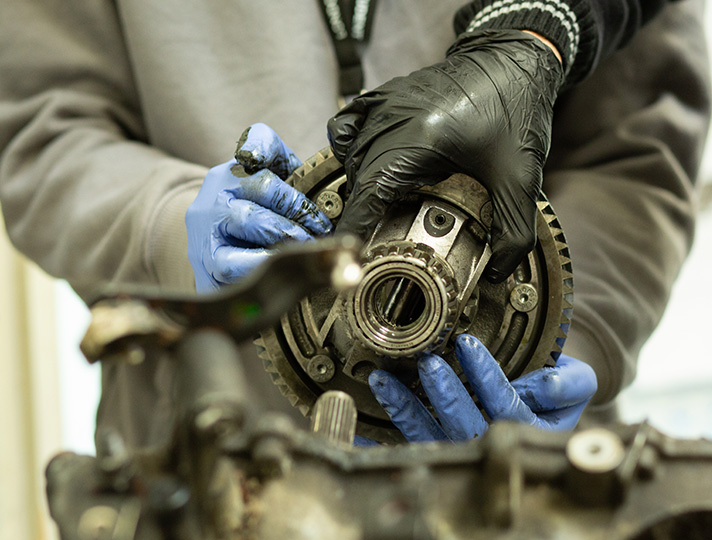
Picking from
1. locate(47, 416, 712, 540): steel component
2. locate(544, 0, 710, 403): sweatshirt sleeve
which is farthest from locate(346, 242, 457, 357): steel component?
locate(544, 0, 710, 403): sweatshirt sleeve

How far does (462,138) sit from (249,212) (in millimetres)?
332

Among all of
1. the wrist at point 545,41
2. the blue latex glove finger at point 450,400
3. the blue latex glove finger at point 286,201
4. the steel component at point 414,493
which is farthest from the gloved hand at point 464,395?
the wrist at point 545,41

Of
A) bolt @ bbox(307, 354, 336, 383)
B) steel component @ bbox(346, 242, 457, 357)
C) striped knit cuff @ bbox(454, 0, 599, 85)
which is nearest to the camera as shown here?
steel component @ bbox(346, 242, 457, 357)

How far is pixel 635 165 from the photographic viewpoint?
1.54 m

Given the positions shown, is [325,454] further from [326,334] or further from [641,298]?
[641,298]

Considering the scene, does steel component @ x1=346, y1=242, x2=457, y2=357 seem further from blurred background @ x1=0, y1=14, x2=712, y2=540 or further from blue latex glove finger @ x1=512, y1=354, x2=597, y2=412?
blurred background @ x1=0, y1=14, x2=712, y2=540

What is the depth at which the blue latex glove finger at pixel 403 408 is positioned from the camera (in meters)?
0.89

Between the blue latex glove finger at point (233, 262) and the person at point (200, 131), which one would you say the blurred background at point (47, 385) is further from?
the blue latex glove finger at point (233, 262)

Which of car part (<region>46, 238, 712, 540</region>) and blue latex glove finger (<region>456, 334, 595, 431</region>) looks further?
blue latex glove finger (<region>456, 334, 595, 431</region>)

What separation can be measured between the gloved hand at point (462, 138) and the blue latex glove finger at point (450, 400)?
15cm

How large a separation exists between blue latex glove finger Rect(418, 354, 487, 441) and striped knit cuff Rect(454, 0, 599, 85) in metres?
0.55

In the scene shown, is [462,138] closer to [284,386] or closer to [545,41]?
[545,41]

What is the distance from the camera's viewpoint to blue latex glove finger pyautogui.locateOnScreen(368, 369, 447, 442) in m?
0.89

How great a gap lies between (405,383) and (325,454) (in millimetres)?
438
